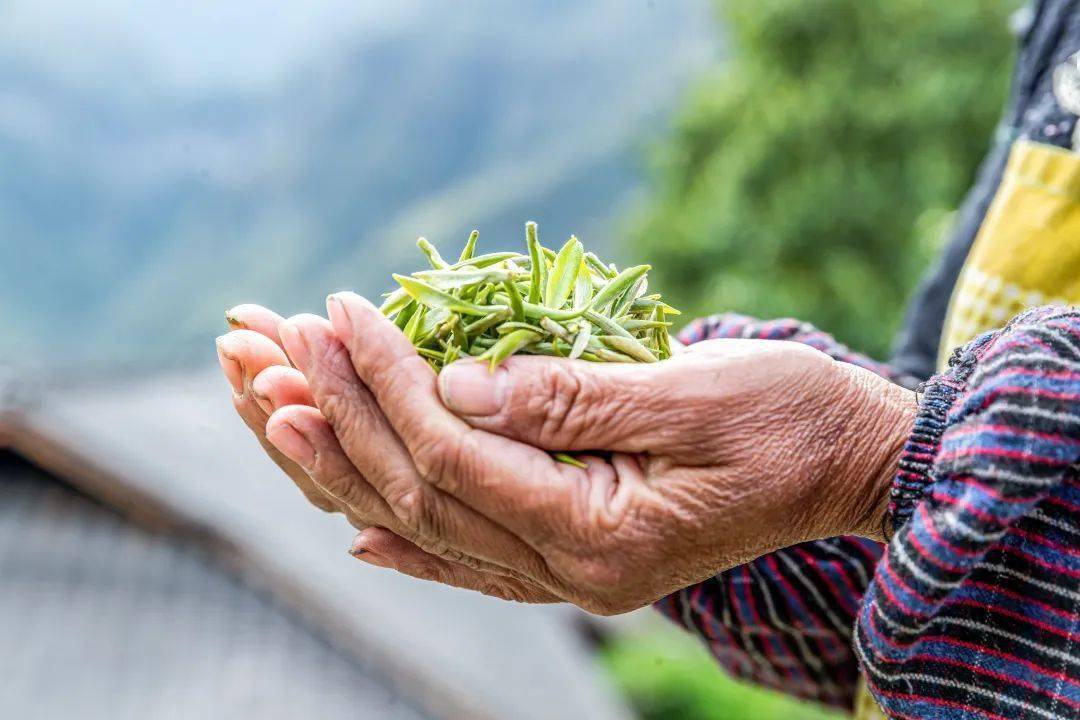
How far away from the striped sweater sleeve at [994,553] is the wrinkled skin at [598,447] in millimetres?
142

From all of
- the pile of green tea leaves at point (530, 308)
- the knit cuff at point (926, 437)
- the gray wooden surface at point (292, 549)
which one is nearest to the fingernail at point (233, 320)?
the pile of green tea leaves at point (530, 308)

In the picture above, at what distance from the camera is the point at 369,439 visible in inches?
55.7

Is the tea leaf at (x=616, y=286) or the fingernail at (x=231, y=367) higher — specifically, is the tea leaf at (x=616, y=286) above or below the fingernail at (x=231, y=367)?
above

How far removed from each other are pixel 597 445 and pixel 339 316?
1.37 feet

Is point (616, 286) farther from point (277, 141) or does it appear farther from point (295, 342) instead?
point (277, 141)

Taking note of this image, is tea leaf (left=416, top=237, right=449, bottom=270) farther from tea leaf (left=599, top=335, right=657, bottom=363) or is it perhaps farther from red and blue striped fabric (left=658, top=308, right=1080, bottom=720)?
red and blue striped fabric (left=658, top=308, right=1080, bottom=720)

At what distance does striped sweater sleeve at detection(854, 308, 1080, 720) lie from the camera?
4.01 feet

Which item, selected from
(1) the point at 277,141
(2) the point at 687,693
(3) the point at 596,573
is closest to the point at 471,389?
(3) the point at 596,573

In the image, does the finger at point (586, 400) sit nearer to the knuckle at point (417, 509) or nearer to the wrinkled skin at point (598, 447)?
the wrinkled skin at point (598, 447)

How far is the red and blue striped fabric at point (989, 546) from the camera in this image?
4.01 ft

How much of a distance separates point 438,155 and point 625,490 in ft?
104

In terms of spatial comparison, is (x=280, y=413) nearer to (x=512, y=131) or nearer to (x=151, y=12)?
(x=512, y=131)

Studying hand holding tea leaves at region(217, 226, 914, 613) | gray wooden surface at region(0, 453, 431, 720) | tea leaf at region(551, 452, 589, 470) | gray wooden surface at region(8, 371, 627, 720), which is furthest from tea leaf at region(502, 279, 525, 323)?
gray wooden surface at region(8, 371, 627, 720)

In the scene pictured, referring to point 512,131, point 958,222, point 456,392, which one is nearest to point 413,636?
point 958,222
